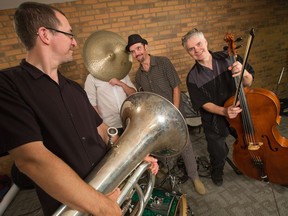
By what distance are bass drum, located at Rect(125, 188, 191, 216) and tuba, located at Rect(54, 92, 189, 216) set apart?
374 mm

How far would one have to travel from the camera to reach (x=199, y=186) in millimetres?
2512

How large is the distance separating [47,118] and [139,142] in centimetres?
51

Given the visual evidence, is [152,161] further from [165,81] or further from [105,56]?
[105,56]

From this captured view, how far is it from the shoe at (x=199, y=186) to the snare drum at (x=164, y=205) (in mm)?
861

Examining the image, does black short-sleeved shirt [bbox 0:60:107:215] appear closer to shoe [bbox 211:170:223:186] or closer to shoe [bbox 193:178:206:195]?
shoe [bbox 193:178:206:195]

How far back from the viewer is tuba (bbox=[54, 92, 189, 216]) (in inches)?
38.8

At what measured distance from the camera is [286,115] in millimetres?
4098

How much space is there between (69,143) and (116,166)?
0.27 metres

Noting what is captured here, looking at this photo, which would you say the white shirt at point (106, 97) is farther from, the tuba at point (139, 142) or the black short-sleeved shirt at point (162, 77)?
the tuba at point (139, 142)

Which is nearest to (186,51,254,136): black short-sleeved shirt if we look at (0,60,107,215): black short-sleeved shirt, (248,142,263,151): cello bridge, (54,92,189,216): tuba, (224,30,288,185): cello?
(224,30,288,185): cello

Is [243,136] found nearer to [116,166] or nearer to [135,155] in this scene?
[135,155]

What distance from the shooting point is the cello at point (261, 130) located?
185 cm

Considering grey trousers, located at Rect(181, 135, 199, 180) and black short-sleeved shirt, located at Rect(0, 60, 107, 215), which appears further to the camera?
grey trousers, located at Rect(181, 135, 199, 180)

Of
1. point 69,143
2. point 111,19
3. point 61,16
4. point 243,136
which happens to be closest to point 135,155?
point 69,143
